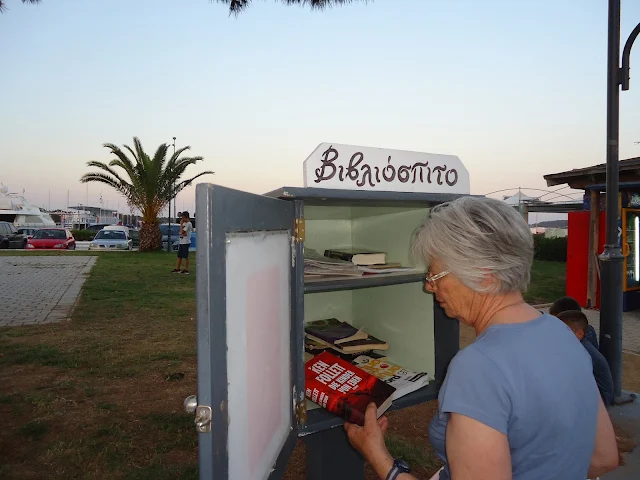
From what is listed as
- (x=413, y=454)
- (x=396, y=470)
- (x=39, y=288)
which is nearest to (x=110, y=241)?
(x=39, y=288)

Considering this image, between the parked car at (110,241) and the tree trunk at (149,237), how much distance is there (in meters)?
2.04

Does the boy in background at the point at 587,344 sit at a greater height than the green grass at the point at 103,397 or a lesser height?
greater

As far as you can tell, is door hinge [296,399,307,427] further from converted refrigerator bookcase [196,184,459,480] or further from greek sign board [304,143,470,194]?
greek sign board [304,143,470,194]

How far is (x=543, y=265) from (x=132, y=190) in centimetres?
1832

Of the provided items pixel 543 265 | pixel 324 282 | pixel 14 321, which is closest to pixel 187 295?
pixel 14 321

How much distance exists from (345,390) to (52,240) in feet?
88.6

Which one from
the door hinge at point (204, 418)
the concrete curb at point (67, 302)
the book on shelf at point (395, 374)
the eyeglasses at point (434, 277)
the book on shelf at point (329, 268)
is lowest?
the concrete curb at point (67, 302)

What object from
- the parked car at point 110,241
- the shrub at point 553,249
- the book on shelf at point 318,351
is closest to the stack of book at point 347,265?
the book on shelf at point 318,351

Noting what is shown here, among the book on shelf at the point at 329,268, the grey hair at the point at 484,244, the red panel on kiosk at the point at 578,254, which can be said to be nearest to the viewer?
the grey hair at the point at 484,244

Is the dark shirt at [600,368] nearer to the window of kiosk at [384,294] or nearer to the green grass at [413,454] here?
the green grass at [413,454]

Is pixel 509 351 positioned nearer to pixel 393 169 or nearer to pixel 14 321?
pixel 393 169

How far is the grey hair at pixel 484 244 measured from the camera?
4.30ft

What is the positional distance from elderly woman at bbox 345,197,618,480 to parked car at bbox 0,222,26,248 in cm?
3048

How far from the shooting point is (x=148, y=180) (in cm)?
2295
